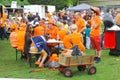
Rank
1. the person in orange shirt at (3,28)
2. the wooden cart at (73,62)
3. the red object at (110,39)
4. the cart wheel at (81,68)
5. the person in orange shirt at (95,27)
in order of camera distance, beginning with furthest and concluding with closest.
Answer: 1. the person in orange shirt at (3,28)
2. the red object at (110,39)
3. the person in orange shirt at (95,27)
4. the cart wheel at (81,68)
5. the wooden cart at (73,62)

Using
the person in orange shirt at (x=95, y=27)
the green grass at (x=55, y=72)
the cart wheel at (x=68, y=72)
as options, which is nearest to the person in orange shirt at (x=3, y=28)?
the green grass at (x=55, y=72)

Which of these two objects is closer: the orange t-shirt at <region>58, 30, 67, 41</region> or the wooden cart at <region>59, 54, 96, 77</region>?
the wooden cart at <region>59, 54, 96, 77</region>

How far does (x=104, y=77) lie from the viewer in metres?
10.1

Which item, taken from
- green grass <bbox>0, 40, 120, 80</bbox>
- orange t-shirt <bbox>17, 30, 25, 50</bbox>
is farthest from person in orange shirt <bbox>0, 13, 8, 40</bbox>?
orange t-shirt <bbox>17, 30, 25, 50</bbox>

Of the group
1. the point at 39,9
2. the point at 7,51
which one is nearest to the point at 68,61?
the point at 7,51

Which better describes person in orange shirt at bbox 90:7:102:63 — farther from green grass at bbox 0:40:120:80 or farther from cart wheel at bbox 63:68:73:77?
cart wheel at bbox 63:68:73:77

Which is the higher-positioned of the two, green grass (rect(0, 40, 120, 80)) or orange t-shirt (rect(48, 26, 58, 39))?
orange t-shirt (rect(48, 26, 58, 39))

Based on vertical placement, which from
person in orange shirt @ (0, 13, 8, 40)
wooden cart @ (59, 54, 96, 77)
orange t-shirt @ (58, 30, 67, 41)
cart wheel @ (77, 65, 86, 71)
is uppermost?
orange t-shirt @ (58, 30, 67, 41)

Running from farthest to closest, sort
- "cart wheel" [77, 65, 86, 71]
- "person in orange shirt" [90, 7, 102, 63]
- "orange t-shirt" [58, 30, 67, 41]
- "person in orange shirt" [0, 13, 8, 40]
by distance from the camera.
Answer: "person in orange shirt" [0, 13, 8, 40] < "orange t-shirt" [58, 30, 67, 41] < "person in orange shirt" [90, 7, 102, 63] < "cart wheel" [77, 65, 86, 71]

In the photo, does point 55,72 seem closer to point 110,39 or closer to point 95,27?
point 95,27

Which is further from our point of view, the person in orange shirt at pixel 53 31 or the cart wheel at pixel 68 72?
the person in orange shirt at pixel 53 31

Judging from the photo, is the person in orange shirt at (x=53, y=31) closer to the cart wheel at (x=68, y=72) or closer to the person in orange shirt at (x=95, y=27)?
the person in orange shirt at (x=95, y=27)

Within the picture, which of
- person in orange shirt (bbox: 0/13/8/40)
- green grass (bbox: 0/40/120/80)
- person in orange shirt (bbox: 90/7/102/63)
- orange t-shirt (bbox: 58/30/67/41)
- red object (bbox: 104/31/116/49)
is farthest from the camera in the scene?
person in orange shirt (bbox: 0/13/8/40)

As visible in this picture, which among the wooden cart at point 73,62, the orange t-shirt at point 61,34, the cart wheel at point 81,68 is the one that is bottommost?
the cart wheel at point 81,68
